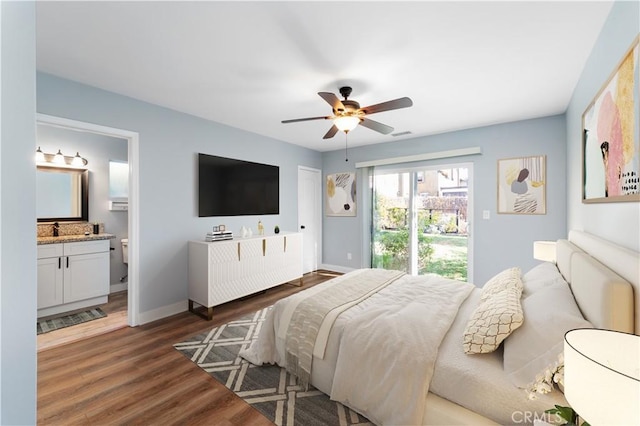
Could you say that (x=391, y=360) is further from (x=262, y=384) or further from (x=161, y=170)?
(x=161, y=170)

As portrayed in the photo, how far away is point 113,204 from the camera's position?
3.99 metres

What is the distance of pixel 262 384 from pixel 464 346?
144 centimetres

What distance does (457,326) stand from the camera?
1.74m

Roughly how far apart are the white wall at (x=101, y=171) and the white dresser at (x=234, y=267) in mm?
1594

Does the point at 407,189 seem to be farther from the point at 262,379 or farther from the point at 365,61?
the point at 262,379

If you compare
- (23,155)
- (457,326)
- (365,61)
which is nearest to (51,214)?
(23,155)

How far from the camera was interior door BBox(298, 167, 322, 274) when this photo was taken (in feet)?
17.1

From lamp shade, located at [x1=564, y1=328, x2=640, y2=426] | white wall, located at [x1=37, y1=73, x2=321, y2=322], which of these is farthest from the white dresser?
lamp shade, located at [x1=564, y1=328, x2=640, y2=426]

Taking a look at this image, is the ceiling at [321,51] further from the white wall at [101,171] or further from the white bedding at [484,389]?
the white bedding at [484,389]

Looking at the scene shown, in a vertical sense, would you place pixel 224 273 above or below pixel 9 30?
below

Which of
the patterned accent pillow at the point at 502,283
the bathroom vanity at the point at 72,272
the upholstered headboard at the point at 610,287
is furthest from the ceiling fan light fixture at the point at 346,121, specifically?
the bathroom vanity at the point at 72,272

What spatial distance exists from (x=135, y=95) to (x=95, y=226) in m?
2.07

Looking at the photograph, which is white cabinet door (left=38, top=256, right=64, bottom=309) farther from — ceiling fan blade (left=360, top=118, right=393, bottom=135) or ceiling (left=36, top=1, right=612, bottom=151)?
ceiling fan blade (left=360, top=118, right=393, bottom=135)
